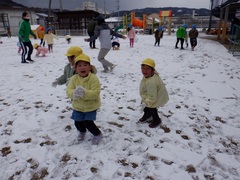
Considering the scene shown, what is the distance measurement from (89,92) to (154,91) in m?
1.06

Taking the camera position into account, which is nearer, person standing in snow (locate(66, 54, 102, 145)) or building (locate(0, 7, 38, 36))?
person standing in snow (locate(66, 54, 102, 145))

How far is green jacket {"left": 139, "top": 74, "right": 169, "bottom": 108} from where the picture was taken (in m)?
3.02

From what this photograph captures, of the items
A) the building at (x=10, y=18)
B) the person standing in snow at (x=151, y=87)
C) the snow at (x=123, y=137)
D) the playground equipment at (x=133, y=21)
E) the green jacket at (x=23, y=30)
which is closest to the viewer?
Result: the snow at (x=123, y=137)

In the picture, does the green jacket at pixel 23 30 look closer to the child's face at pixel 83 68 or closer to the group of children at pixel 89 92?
the group of children at pixel 89 92

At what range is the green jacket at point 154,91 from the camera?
119 inches

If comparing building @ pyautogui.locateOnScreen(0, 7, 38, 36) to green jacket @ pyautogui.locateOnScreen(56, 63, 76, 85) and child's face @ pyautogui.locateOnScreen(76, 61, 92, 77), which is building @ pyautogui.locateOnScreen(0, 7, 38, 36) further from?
child's face @ pyautogui.locateOnScreen(76, 61, 92, 77)

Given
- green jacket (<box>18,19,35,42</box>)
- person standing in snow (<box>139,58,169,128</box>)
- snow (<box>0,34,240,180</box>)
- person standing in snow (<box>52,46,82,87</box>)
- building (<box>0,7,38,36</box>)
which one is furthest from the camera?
building (<box>0,7,38,36</box>)

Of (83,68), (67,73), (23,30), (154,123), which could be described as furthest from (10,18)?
(154,123)

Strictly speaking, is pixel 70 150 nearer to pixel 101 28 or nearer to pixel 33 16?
pixel 101 28

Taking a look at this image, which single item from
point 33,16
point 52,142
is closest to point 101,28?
point 52,142

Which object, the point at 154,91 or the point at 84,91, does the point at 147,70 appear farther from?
the point at 84,91

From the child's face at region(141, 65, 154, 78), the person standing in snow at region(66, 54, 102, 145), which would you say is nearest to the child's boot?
the child's face at region(141, 65, 154, 78)

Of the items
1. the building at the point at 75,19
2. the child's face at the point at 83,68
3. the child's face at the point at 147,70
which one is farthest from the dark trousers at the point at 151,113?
the building at the point at 75,19

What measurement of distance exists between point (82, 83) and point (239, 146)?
2.48 metres
